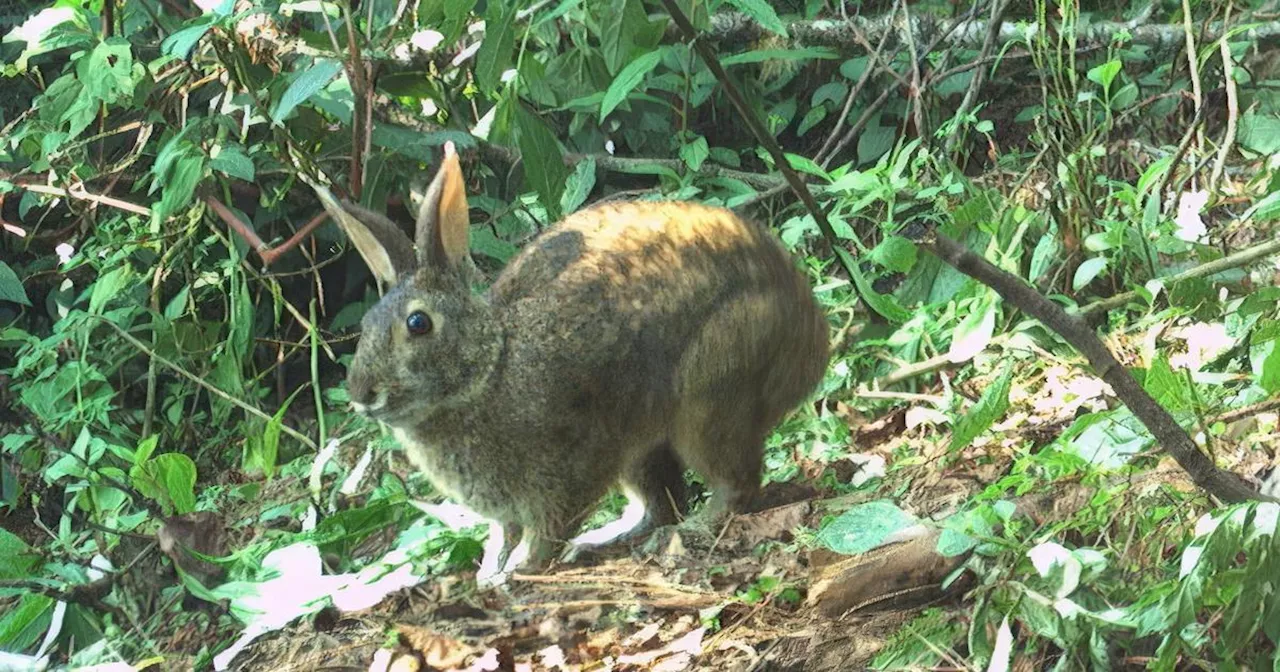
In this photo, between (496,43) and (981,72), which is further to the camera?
(981,72)

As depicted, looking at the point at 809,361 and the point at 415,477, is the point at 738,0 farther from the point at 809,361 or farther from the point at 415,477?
the point at 415,477

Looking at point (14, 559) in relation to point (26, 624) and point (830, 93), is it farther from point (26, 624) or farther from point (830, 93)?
point (830, 93)

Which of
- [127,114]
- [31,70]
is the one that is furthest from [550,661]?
[31,70]

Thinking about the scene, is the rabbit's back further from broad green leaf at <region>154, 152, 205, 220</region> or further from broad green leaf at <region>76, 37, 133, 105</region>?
broad green leaf at <region>76, 37, 133, 105</region>

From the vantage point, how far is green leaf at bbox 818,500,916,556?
104 inches

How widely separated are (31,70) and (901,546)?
4643mm

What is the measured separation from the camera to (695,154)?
5242mm

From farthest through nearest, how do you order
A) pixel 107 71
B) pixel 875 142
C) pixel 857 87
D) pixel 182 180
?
1. pixel 875 142
2. pixel 857 87
3. pixel 107 71
4. pixel 182 180

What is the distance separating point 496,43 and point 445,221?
48cm

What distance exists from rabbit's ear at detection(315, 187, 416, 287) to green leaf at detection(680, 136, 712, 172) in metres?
1.75

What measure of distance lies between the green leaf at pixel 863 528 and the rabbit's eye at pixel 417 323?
4.39 feet

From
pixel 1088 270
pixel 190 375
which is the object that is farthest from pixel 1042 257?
pixel 190 375

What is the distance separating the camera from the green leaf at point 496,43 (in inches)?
137

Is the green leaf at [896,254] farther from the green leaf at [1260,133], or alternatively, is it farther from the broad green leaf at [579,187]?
the green leaf at [1260,133]
